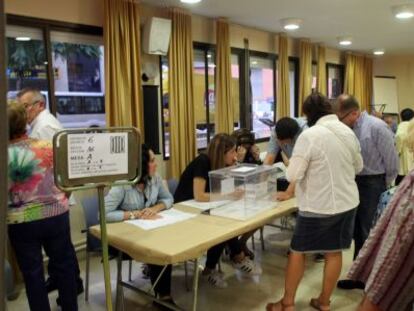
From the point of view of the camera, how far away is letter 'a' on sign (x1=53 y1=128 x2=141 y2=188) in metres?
1.55

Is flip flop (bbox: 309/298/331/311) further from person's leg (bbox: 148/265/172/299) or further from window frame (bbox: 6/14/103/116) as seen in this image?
window frame (bbox: 6/14/103/116)

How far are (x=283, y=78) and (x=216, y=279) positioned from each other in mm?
3838

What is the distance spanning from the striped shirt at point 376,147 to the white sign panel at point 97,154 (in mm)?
1926

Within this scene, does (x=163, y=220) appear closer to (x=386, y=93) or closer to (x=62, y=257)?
(x=62, y=257)

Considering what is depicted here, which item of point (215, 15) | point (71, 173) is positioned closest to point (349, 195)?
point (71, 173)

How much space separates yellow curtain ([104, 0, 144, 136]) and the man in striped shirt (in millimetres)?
1872

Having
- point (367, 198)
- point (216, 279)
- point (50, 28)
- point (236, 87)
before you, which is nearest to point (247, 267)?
point (216, 279)

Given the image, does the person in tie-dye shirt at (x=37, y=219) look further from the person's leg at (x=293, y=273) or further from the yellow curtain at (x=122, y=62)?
the yellow curtain at (x=122, y=62)

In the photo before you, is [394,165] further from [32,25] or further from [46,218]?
[32,25]

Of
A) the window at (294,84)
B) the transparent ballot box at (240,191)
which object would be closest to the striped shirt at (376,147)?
the transparent ballot box at (240,191)

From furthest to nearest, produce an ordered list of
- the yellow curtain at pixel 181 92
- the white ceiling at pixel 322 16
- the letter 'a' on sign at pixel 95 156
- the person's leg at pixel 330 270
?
the yellow curtain at pixel 181 92 → the white ceiling at pixel 322 16 → the person's leg at pixel 330 270 → the letter 'a' on sign at pixel 95 156

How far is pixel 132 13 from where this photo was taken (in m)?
3.87

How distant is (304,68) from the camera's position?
22.2 ft

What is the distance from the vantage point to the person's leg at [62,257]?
2.30 m
